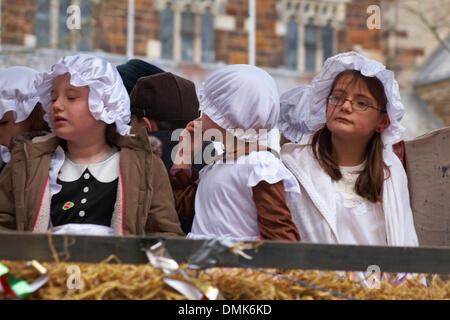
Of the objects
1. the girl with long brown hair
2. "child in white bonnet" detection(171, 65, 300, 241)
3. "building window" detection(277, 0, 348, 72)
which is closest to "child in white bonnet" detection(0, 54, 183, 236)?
"child in white bonnet" detection(171, 65, 300, 241)

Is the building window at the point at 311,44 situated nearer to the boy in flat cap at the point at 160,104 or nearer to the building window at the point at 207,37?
the building window at the point at 207,37

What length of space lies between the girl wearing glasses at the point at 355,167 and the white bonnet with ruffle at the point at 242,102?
0.25m

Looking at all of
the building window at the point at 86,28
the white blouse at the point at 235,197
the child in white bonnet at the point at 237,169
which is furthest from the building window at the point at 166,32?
the white blouse at the point at 235,197

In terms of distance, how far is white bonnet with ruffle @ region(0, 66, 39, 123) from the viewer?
2.77 m

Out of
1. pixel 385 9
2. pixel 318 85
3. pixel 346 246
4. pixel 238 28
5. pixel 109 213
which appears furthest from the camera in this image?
pixel 385 9

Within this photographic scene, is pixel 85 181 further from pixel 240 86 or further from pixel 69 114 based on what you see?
pixel 240 86

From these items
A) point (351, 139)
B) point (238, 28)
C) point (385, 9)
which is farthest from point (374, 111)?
point (385, 9)

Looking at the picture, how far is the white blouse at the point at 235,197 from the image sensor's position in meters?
2.34

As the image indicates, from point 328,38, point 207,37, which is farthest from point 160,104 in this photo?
point 328,38

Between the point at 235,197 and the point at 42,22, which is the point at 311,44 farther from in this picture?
the point at 235,197

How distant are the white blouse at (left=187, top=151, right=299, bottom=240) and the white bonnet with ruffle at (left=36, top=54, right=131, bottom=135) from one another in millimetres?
353

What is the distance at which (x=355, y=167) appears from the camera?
2648 millimetres

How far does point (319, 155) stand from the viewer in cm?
267

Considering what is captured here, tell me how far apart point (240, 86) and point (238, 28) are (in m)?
11.8
